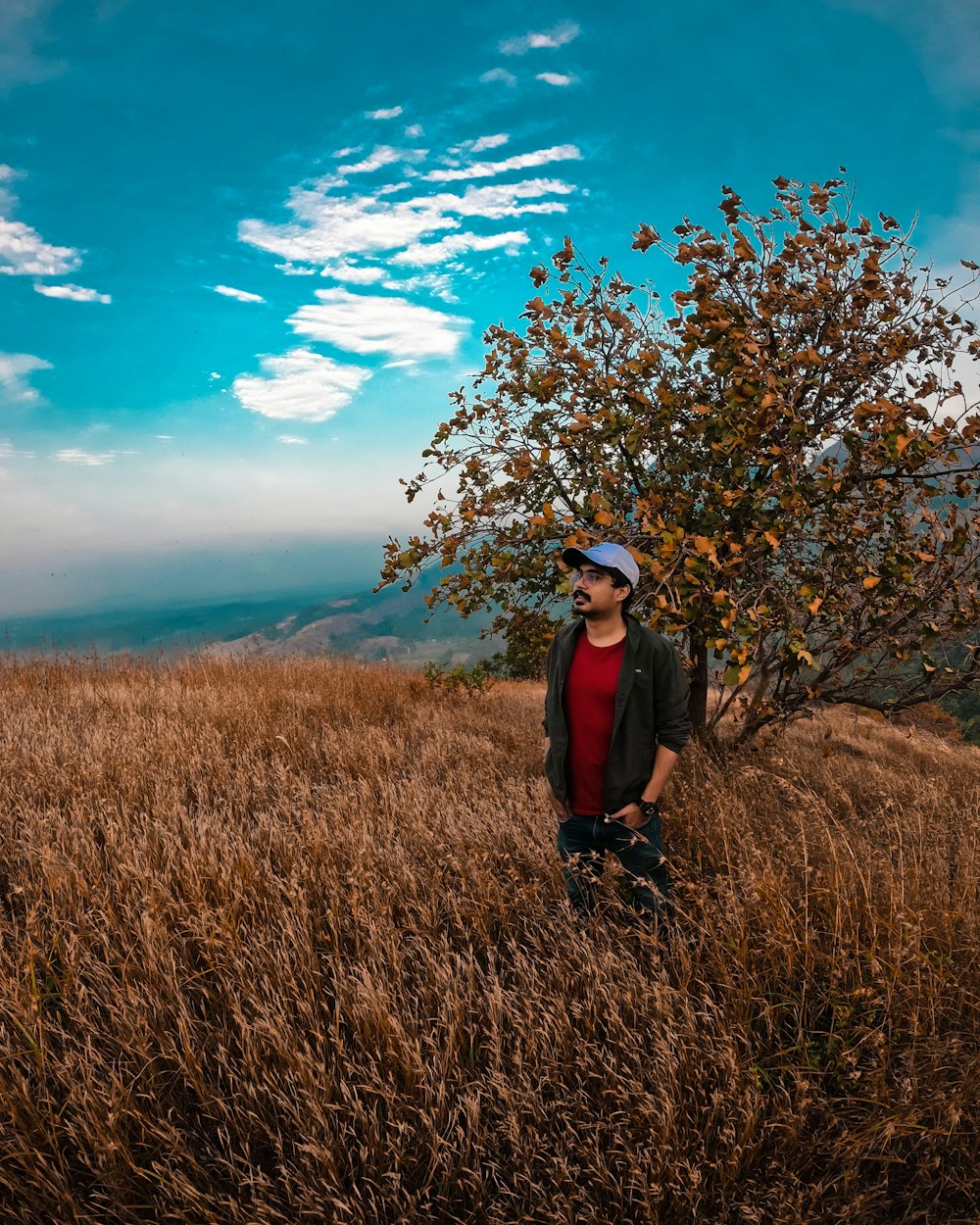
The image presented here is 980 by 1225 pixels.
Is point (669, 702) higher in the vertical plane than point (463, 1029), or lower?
higher

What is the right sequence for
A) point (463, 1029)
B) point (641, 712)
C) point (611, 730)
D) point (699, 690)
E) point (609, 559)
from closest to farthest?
point (463, 1029), point (609, 559), point (641, 712), point (611, 730), point (699, 690)

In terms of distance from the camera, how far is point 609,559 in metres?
3.32

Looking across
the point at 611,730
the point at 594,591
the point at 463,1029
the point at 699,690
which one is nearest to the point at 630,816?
the point at 611,730

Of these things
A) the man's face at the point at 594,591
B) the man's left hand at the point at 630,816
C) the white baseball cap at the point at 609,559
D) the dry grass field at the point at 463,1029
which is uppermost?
the white baseball cap at the point at 609,559

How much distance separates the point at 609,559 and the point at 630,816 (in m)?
1.29

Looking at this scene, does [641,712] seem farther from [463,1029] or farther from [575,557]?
[463,1029]

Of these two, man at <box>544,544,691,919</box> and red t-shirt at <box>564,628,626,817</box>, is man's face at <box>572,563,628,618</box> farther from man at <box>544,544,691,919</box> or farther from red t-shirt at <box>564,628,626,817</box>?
red t-shirt at <box>564,628,626,817</box>

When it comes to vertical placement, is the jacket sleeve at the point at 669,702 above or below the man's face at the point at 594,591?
below

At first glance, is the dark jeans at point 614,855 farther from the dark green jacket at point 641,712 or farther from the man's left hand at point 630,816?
the dark green jacket at point 641,712

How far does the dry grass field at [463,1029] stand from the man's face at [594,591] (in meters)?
1.44

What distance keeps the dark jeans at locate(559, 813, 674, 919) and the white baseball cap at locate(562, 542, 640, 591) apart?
4.13 ft

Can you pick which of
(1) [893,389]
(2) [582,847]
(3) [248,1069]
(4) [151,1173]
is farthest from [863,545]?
(4) [151,1173]

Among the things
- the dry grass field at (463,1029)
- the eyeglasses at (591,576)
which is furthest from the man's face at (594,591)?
the dry grass field at (463,1029)

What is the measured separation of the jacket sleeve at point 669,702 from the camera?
340cm
